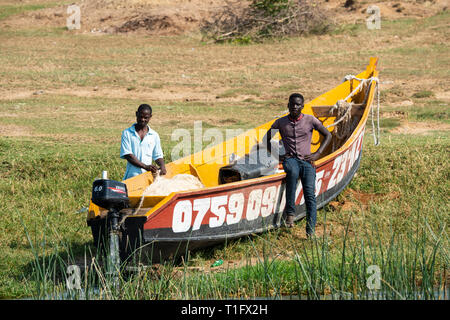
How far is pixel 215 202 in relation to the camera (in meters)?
6.78

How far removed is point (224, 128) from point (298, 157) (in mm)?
6448

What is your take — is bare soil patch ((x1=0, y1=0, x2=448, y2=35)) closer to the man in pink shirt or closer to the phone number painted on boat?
the phone number painted on boat

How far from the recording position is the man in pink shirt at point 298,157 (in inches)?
295

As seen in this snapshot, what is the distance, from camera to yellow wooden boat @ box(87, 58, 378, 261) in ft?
20.6

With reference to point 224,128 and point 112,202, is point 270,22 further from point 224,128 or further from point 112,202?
point 112,202

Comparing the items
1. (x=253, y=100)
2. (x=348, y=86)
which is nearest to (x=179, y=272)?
(x=348, y=86)

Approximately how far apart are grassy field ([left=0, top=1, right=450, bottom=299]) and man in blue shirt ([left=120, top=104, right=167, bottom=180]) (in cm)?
109

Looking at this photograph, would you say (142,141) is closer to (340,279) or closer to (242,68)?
(340,279)

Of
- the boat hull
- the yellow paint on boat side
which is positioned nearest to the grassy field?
the boat hull

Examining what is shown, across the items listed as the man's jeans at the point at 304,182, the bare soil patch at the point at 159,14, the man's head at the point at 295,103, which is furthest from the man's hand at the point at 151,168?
the bare soil patch at the point at 159,14

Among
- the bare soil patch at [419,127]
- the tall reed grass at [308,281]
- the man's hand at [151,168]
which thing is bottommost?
the tall reed grass at [308,281]

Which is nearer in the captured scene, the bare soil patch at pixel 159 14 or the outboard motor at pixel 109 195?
the outboard motor at pixel 109 195

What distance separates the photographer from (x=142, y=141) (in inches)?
291

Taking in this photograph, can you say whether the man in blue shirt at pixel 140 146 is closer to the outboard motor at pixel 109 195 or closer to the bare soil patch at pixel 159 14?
the outboard motor at pixel 109 195
